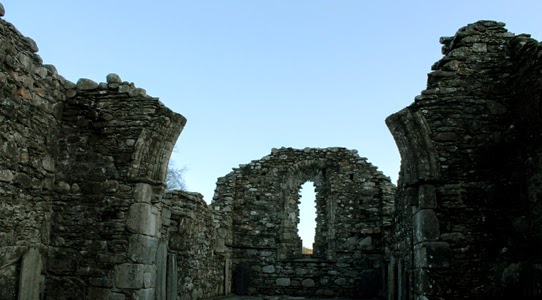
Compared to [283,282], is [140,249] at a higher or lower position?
higher

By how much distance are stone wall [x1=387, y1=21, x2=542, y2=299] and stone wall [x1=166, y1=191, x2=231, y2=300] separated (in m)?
4.59

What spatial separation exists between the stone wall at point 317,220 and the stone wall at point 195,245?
133cm

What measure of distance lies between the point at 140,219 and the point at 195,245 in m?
4.05

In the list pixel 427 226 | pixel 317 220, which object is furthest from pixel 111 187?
pixel 317 220

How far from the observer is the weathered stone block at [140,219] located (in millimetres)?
7477

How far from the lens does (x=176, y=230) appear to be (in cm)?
1023

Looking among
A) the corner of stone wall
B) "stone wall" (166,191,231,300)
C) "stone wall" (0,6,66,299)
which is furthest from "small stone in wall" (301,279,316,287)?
"stone wall" (0,6,66,299)

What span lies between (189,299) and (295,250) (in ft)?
18.1

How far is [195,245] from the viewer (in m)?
11.4

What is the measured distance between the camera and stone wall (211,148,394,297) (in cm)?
1521

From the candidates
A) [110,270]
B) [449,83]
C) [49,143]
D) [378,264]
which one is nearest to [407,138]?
[449,83]

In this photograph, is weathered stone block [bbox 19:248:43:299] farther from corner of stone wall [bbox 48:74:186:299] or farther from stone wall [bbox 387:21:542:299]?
stone wall [bbox 387:21:542:299]

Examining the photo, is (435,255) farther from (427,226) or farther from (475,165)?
(475,165)

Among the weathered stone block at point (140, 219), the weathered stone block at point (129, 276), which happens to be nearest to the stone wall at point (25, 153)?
the weathered stone block at point (129, 276)
